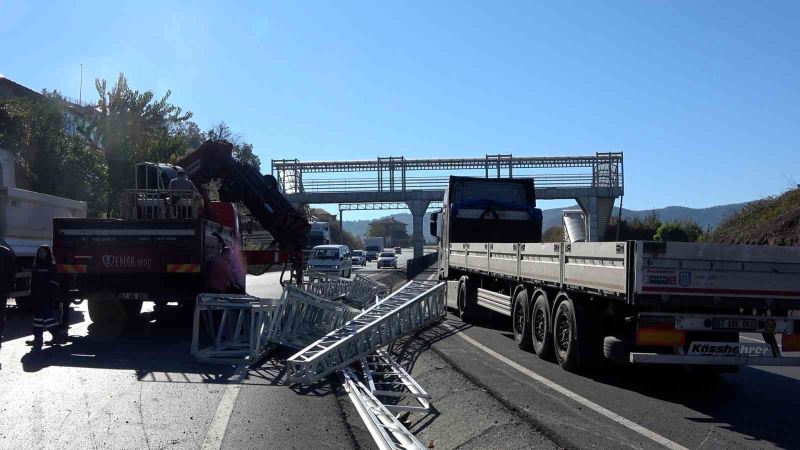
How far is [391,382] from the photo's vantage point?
1002cm

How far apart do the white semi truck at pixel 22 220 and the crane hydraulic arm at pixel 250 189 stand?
3.43 m

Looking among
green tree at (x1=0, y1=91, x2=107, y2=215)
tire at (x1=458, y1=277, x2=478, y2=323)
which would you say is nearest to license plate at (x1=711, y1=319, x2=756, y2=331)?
tire at (x1=458, y1=277, x2=478, y2=323)

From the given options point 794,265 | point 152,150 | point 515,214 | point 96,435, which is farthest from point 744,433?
point 152,150

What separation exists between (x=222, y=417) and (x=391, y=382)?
2752mm

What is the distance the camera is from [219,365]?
434 inches

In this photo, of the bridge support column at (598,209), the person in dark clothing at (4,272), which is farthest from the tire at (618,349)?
the bridge support column at (598,209)

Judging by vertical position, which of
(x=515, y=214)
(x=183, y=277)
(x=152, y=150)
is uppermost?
(x=152, y=150)

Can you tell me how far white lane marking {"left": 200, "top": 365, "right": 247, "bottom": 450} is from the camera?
22.5ft

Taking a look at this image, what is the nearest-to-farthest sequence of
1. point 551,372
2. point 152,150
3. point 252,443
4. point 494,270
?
1. point 252,443
2. point 551,372
3. point 494,270
4. point 152,150

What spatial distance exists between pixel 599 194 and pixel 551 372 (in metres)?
38.7

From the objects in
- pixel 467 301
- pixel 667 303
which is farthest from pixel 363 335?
pixel 467 301

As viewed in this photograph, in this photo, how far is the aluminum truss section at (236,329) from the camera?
11336mm

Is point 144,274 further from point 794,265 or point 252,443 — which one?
point 794,265

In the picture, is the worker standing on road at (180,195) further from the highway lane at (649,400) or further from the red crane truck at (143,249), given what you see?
the highway lane at (649,400)
